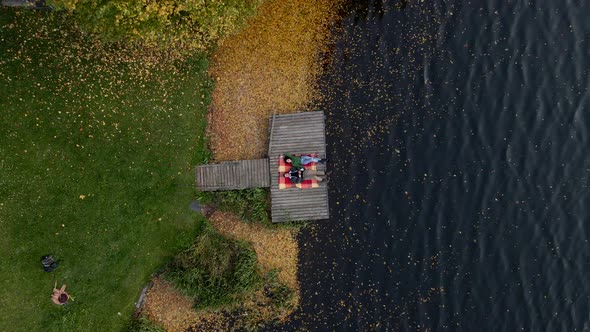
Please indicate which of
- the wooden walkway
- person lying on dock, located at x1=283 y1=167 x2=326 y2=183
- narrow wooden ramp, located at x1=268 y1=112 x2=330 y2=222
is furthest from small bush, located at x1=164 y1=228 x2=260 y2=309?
person lying on dock, located at x1=283 y1=167 x2=326 y2=183

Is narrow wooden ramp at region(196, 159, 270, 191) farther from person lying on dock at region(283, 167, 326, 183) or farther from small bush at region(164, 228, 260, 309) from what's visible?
small bush at region(164, 228, 260, 309)

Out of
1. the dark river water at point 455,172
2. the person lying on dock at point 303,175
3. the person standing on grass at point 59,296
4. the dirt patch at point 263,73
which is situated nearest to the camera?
the person standing on grass at point 59,296

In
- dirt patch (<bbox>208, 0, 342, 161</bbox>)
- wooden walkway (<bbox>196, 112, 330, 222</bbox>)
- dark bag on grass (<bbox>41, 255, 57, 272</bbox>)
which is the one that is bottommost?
dark bag on grass (<bbox>41, 255, 57, 272</bbox>)

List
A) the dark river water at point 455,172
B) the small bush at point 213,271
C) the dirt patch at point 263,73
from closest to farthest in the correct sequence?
1. the small bush at point 213,271
2. the dark river water at point 455,172
3. the dirt patch at point 263,73

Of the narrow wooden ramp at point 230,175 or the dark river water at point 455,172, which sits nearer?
the dark river water at point 455,172

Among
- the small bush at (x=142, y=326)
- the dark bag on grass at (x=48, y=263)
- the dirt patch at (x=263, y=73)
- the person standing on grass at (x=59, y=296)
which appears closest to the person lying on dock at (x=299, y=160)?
the dirt patch at (x=263, y=73)

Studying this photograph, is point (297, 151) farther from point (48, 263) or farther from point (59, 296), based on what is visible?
point (59, 296)

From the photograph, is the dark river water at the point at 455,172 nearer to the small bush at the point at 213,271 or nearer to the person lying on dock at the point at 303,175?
the person lying on dock at the point at 303,175
